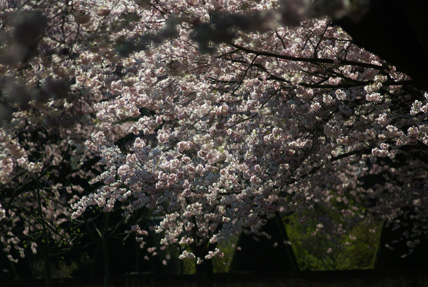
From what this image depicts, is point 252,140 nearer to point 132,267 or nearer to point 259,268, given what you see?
point 259,268

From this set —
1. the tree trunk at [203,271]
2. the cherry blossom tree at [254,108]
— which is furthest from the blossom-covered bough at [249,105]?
the tree trunk at [203,271]

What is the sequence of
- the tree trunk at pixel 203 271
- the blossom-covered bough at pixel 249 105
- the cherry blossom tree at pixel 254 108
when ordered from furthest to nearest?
the tree trunk at pixel 203 271
the cherry blossom tree at pixel 254 108
the blossom-covered bough at pixel 249 105

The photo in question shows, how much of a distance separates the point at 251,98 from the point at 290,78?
4.36 ft

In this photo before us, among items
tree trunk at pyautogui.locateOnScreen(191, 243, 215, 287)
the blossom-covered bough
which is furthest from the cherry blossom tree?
tree trunk at pyautogui.locateOnScreen(191, 243, 215, 287)

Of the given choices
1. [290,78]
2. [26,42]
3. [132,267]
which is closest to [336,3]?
[26,42]

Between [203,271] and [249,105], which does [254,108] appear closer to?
[249,105]

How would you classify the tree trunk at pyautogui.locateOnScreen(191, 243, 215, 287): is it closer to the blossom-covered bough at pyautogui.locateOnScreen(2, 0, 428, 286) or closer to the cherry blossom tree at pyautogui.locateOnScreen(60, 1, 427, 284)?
the blossom-covered bough at pyautogui.locateOnScreen(2, 0, 428, 286)

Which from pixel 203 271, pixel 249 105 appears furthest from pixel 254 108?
pixel 203 271

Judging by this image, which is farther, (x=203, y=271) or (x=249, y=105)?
(x=203, y=271)

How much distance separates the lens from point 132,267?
24859 mm

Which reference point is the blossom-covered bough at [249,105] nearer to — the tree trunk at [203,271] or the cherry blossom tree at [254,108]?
the cherry blossom tree at [254,108]

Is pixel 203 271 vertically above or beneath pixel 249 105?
beneath

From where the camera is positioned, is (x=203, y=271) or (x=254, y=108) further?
(x=203, y=271)

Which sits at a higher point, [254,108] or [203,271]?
[254,108]
